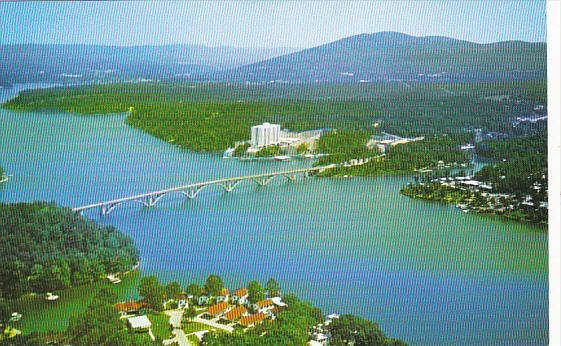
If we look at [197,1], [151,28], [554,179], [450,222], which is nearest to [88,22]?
[151,28]

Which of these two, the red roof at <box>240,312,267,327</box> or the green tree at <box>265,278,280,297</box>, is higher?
the green tree at <box>265,278,280,297</box>

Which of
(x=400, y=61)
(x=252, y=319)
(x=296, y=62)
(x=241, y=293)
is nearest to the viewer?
(x=252, y=319)

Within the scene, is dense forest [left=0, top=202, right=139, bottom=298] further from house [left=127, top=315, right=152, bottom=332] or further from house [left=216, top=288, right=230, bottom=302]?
house [left=216, top=288, right=230, bottom=302]

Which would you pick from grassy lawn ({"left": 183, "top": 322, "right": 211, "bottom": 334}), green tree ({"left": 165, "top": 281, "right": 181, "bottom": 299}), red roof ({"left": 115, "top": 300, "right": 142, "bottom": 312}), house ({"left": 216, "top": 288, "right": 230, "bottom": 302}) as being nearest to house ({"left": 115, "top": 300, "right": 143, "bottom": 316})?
red roof ({"left": 115, "top": 300, "right": 142, "bottom": 312})

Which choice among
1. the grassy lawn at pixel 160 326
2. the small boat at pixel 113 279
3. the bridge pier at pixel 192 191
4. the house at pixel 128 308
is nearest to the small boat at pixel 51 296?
the small boat at pixel 113 279

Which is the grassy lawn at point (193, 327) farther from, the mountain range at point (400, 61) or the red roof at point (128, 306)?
the mountain range at point (400, 61)

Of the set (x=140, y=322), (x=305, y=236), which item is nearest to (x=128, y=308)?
(x=140, y=322)

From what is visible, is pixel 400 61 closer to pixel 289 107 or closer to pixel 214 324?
pixel 289 107
